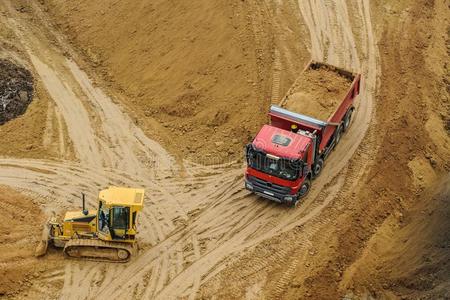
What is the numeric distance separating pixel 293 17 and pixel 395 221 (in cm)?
1086

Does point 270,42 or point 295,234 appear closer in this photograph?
point 295,234

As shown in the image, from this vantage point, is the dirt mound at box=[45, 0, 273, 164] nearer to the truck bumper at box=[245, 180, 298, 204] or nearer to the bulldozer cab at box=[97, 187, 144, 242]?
the truck bumper at box=[245, 180, 298, 204]

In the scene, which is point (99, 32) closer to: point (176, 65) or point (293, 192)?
point (176, 65)

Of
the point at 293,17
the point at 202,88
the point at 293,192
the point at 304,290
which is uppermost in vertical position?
the point at 293,17

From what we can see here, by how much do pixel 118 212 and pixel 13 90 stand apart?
1032cm

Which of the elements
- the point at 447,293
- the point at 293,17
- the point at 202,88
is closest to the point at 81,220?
the point at 202,88

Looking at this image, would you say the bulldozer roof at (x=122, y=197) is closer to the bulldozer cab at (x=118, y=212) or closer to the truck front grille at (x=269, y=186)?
the bulldozer cab at (x=118, y=212)

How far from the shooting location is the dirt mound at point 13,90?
28047 mm

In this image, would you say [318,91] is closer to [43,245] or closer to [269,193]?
[269,193]

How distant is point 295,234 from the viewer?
2317 centimetres

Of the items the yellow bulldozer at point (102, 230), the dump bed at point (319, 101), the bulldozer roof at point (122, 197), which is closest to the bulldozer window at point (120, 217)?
the yellow bulldozer at point (102, 230)

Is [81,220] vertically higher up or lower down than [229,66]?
lower down

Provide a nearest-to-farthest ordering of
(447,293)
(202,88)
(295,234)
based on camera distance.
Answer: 1. (447,293)
2. (295,234)
3. (202,88)

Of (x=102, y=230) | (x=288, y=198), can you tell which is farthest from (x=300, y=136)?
(x=102, y=230)
